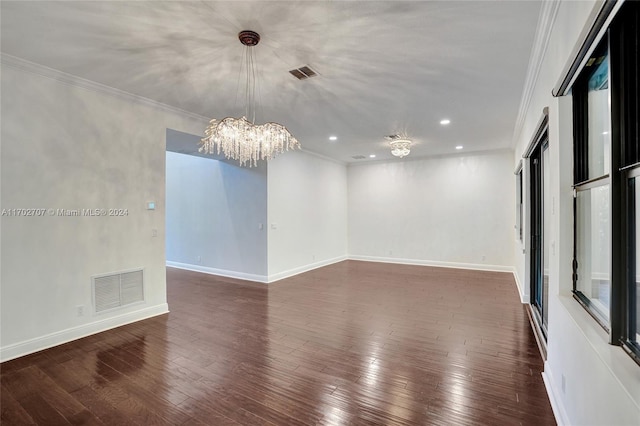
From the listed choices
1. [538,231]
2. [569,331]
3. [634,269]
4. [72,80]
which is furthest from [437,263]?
[72,80]

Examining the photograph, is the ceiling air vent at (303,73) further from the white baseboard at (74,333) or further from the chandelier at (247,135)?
the white baseboard at (74,333)

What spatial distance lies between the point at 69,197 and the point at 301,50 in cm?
306

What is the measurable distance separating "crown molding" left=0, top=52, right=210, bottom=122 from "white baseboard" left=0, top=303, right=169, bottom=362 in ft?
9.10

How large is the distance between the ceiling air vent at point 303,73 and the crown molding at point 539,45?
6.42 ft

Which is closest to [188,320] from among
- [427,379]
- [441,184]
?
[427,379]

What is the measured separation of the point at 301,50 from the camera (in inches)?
110

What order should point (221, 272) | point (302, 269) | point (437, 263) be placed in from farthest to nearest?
1. point (437, 263)
2. point (302, 269)
3. point (221, 272)

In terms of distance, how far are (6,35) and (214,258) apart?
16.9 ft

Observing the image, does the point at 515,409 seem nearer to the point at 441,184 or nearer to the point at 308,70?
the point at 308,70

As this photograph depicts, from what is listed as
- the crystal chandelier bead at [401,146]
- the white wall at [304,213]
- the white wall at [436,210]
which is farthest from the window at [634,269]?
the white wall at [436,210]

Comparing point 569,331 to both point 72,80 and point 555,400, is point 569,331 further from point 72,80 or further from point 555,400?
point 72,80

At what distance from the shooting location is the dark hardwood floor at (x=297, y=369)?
2205 millimetres

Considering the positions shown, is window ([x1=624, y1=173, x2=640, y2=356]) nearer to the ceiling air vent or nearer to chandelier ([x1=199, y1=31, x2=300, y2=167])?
the ceiling air vent

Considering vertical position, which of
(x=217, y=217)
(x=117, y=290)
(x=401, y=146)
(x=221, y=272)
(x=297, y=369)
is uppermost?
(x=401, y=146)
